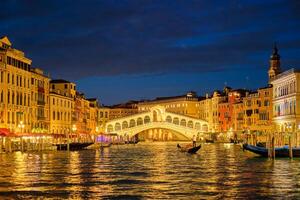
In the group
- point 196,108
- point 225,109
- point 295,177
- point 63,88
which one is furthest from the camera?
point 196,108

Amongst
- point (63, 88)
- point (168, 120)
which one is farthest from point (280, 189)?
point (168, 120)

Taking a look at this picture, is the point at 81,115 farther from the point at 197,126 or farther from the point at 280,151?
Answer: the point at 280,151

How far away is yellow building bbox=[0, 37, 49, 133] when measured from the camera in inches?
1993

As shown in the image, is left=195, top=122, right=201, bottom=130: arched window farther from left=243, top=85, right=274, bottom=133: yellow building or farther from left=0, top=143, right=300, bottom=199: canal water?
left=0, top=143, right=300, bottom=199: canal water

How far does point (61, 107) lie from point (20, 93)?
57.8 ft

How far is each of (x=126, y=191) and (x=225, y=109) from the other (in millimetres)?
92087

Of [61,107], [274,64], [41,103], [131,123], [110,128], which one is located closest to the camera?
[41,103]

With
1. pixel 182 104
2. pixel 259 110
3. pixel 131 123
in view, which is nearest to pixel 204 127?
pixel 131 123

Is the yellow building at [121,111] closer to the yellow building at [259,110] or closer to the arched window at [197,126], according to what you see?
the arched window at [197,126]

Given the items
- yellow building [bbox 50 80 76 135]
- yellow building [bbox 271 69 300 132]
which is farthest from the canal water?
yellow building [bbox 50 80 76 135]

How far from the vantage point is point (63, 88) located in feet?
257

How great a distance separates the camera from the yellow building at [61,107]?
227ft

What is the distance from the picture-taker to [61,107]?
7250 cm

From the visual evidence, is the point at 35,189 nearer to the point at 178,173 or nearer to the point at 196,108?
the point at 178,173
